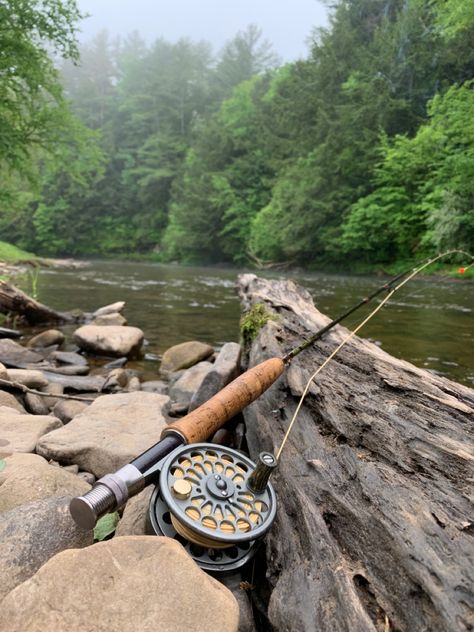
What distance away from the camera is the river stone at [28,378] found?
4.53 m

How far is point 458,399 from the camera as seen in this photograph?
2.19 m

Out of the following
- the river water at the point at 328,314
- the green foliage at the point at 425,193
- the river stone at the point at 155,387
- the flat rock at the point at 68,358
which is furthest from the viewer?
the green foliage at the point at 425,193

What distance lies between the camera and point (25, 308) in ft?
26.8

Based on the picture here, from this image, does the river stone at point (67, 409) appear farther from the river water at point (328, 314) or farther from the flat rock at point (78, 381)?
the river water at point (328, 314)

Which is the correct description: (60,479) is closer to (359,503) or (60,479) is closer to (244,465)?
(244,465)

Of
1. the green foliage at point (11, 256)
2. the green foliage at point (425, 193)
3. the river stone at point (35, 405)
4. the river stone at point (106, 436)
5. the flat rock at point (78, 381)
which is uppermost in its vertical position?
the green foliage at point (425, 193)

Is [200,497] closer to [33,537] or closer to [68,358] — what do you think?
[33,537]

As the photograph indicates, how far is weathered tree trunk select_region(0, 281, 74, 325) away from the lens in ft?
26.0

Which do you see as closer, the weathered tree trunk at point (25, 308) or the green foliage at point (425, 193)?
the weathered tree trunk at point (25, 308)

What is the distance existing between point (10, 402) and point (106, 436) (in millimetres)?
1351

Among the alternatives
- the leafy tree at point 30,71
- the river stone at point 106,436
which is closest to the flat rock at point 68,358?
the river stone at point 106,436

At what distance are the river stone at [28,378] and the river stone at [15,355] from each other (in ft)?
3.60

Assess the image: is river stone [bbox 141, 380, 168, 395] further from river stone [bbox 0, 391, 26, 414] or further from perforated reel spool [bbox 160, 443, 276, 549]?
perforated reel spool [bbox 160, 443, 276, 549]

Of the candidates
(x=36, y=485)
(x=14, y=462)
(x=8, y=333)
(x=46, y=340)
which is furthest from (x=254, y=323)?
(x=8, y=333)
